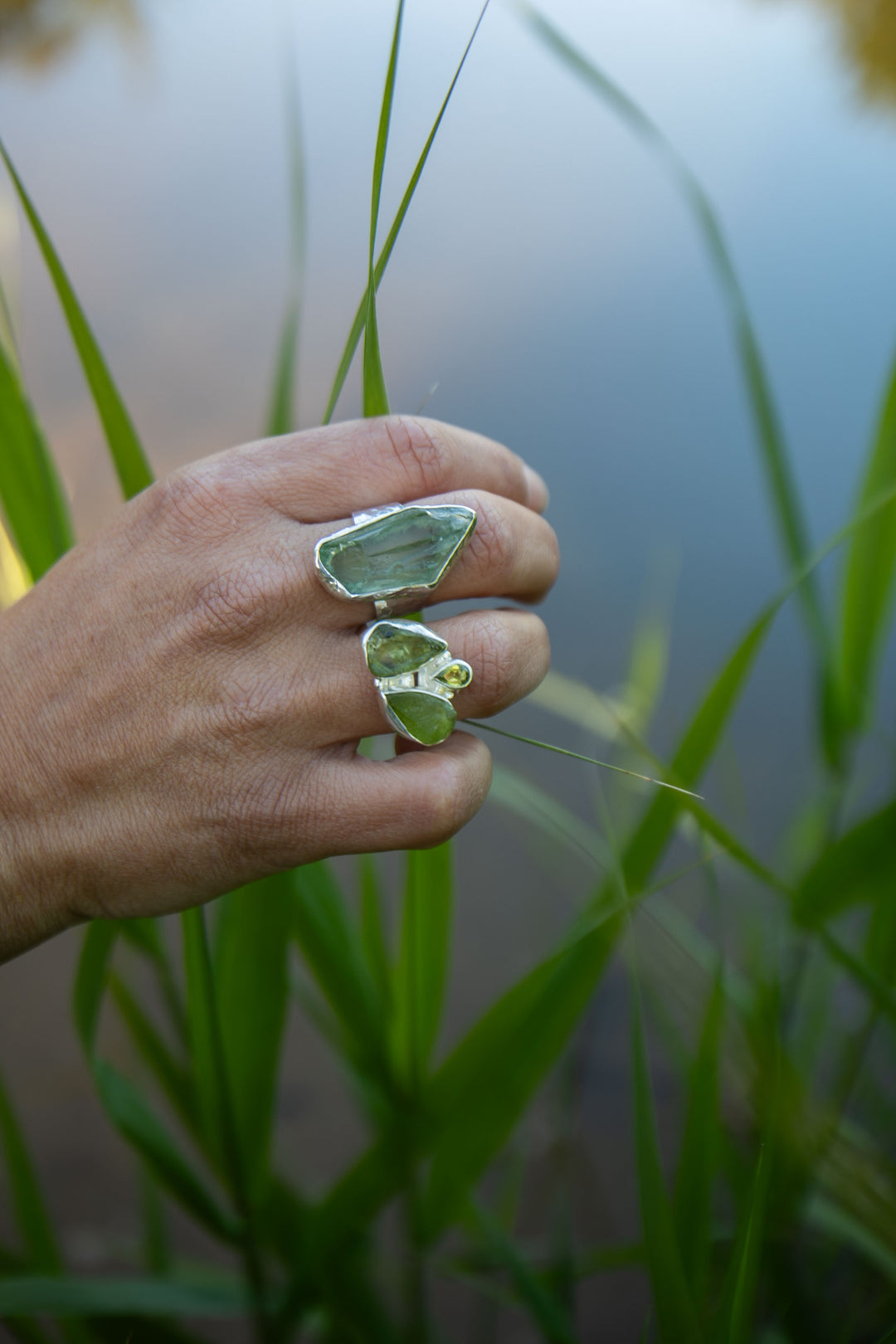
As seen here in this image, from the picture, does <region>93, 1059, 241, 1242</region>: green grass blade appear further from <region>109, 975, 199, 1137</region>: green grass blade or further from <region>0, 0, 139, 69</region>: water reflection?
<region>0, 0, 139, 69</region>: water reflection

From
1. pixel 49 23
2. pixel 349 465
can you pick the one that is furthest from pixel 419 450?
pixel 49 23

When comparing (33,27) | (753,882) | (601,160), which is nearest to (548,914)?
(753,882)

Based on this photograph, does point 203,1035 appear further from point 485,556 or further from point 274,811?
point 485,556

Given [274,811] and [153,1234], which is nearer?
[274,811]

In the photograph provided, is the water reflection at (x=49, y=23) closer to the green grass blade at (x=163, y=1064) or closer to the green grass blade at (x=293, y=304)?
the green grass blade at (x=293, y=304)

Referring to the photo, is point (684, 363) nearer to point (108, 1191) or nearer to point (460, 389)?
point (460, 389)

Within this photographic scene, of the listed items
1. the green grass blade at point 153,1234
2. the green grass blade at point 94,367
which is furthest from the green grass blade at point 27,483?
the green grass blade at point 153,1234

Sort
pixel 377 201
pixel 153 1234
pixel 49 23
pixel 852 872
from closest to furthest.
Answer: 1. pixel 377 201
2. pixel 852 872
3. pixel 153 1234
4. pixel 49 23
